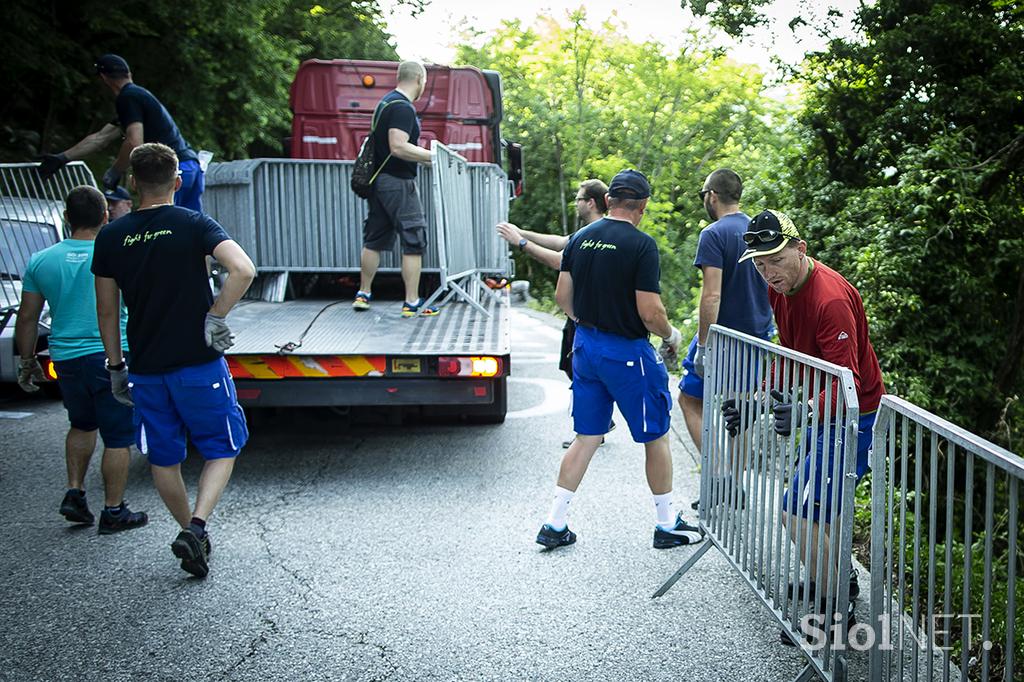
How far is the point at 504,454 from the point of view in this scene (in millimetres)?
7277

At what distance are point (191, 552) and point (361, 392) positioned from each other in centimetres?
200

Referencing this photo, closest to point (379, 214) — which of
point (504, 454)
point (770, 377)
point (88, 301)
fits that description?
point (504, 454)

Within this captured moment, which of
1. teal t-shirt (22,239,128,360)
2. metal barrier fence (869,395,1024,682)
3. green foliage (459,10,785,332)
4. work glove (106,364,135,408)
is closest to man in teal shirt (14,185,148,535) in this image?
teal t-shirt (22,239,128,360)

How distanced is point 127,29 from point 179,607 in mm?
12447

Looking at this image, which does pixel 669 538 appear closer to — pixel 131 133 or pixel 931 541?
pixel 931 541

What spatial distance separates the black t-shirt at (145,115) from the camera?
709 centimetres

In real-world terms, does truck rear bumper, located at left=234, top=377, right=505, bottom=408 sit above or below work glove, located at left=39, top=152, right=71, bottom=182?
below

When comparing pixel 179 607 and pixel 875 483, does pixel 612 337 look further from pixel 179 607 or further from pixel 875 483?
pixel 179 607

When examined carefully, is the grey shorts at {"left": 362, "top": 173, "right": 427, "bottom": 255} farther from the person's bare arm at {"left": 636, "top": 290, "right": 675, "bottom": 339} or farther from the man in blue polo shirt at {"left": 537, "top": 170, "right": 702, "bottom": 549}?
the person's bare arm at {"left": 636, "top": 290, "right": 675, "bottom": 339}

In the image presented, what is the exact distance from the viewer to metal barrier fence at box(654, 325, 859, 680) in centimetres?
329

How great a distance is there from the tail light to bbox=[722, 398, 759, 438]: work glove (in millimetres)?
2524

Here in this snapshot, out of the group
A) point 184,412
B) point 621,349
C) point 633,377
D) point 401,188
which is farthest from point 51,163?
point 633,377

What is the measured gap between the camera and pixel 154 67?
15.6 m

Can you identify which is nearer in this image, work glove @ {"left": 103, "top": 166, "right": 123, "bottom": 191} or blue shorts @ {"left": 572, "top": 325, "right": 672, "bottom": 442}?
blue shorts @ {"left": 572, "top": 325, "right": 672, "bottom": 442}
